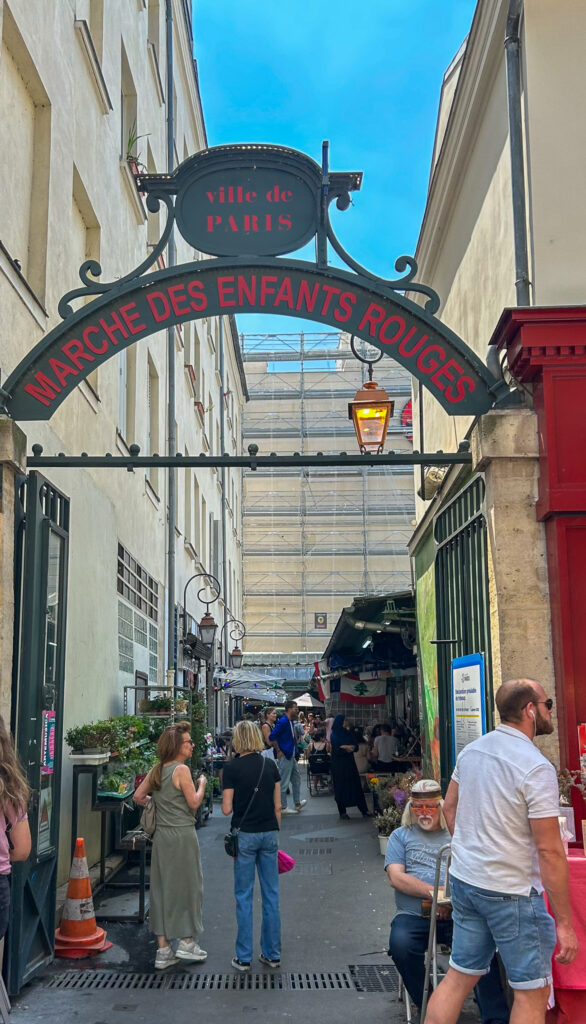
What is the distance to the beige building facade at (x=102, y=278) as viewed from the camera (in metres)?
7.93

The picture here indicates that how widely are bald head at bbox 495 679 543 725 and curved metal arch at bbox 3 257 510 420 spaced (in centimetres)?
249

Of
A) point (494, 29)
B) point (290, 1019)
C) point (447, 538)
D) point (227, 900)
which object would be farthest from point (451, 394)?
point (227, 900)

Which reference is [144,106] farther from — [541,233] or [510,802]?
[510,802]

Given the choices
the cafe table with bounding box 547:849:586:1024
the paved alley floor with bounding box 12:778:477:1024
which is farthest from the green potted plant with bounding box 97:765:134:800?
the cafe table with bounding box 547:849:586:1024

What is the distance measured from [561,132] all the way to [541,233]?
72 cm

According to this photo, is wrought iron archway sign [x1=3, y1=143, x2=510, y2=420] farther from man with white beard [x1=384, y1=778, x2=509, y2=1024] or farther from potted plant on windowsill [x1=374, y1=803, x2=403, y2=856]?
potted plant on windowsill [x1=374, y1=803, x2=403, y2=856]

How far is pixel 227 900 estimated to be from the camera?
9328 millimetres

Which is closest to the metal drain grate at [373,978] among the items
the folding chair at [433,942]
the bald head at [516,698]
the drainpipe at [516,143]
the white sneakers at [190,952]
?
the white sneakers at [190,952]

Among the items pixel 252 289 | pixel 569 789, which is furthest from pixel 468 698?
pixel 252 289

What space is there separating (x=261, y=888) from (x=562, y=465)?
12.2ft

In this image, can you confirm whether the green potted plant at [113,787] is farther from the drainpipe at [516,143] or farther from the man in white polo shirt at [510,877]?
the drainpipe at [516,143]

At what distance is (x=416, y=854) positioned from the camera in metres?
5.55

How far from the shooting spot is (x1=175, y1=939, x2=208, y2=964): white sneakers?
706cm

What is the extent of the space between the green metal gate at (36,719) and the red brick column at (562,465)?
328cm
